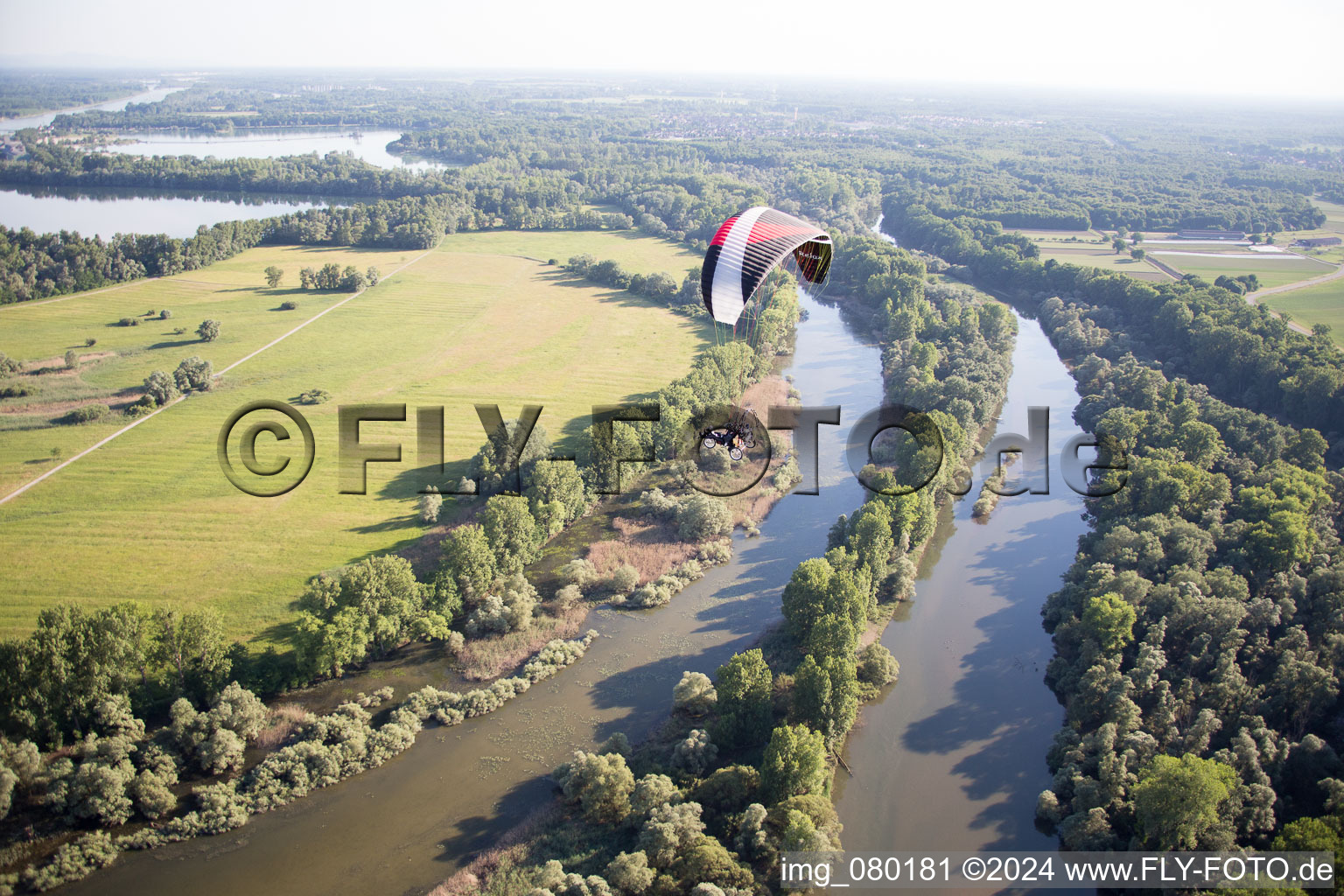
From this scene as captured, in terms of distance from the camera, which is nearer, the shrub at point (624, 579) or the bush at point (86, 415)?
the shrub at point (624, 579)

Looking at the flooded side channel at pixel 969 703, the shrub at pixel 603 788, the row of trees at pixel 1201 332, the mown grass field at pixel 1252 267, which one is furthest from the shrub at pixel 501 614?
the mown grass field at pixel 1252 267

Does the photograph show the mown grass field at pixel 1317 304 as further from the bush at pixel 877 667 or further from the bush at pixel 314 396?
the bush at pixel 314 396

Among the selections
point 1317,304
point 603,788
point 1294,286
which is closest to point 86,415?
point 603,788

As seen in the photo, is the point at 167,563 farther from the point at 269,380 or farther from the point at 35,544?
the point at 269,380

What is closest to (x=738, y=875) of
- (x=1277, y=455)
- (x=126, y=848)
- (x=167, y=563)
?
(x=126, y=848)

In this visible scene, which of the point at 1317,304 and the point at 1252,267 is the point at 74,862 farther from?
the point at 1252,267

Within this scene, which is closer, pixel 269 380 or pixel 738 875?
pixel 738 875
